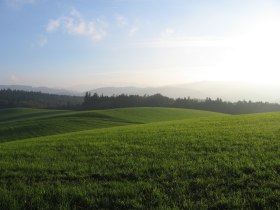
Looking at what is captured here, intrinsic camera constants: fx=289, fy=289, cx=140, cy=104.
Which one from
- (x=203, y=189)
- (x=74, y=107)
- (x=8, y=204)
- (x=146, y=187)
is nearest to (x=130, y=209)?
(x=146, y=187)

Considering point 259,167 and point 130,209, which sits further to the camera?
point 259,167

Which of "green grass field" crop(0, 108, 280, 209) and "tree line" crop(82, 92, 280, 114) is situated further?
"tree line" crop(82, 92, 280, 114)

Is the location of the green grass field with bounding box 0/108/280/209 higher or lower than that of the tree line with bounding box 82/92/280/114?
lower

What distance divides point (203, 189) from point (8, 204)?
211 inches

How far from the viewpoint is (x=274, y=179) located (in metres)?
8.42

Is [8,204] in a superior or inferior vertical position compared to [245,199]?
inferior

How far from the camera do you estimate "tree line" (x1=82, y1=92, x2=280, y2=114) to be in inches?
6227

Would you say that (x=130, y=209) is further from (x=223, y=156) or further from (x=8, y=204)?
(x=223, y=156)

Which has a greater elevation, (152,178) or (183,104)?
(183,104)

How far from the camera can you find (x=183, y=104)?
164125mm

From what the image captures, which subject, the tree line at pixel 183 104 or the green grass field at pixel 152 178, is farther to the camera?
the tree line at pixel 183 104

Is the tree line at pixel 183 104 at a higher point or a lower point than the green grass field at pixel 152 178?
higher

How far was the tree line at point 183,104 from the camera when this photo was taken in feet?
519

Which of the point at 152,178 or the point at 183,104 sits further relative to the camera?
the point at 183,104
